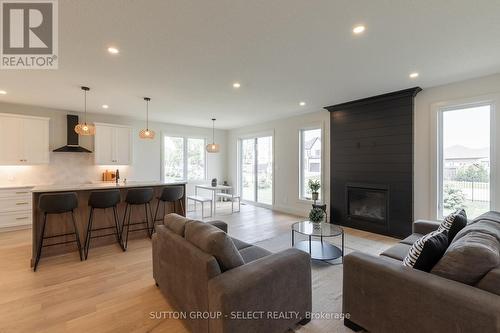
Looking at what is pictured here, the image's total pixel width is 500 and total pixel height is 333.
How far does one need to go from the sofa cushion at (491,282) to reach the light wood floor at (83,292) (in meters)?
2.16

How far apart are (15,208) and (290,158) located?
6271mm

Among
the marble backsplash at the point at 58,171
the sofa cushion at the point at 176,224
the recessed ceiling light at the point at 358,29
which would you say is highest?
the recessed ceiling light at the point at 358,29

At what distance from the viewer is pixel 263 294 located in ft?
5.30

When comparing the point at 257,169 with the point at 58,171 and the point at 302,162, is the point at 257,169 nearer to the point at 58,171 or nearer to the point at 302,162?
the point at 302,162

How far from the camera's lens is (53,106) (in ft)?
17.1

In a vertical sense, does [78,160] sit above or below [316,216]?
above

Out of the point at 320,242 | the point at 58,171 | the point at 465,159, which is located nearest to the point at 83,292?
the point at 320,242

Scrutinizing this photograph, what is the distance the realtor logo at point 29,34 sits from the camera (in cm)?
202

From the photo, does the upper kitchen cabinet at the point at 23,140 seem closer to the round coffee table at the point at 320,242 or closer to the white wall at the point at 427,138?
the round coffee table at the point at 320,242

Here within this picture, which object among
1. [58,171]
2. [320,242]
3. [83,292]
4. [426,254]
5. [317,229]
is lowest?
[83,292]

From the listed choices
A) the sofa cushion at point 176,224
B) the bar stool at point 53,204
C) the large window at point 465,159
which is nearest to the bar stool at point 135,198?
the bar stool at point 53,204

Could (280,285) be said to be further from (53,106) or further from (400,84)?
(53,106)

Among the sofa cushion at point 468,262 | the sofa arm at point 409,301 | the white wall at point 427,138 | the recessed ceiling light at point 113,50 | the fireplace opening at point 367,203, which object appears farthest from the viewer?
the fireplace opening at point 367,203

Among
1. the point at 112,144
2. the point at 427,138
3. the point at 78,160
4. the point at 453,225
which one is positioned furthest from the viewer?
the point at 112,144
